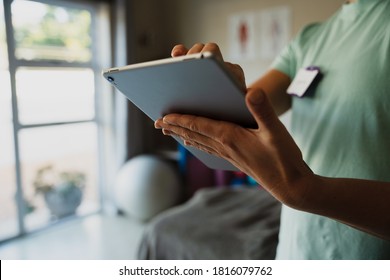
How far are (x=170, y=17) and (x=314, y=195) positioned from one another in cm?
270

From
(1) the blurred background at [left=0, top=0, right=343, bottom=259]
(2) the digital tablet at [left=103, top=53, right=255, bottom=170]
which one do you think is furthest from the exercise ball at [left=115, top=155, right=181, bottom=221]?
(2) the digital tablet at [left=103, top=53, right=255, bottom=170]

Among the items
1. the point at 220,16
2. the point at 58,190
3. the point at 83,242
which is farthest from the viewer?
the point at 220,16

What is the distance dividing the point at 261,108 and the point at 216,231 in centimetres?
125

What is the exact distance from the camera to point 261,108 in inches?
12.8

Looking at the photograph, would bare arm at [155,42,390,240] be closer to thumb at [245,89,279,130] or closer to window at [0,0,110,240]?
thumb at [245,89,279,130]

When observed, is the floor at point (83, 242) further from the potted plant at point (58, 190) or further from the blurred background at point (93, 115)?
the potted plant at point (58, 190)

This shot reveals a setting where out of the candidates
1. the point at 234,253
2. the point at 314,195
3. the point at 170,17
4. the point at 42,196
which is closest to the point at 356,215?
the point at 314,195

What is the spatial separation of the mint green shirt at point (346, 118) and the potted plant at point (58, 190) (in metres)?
2.16

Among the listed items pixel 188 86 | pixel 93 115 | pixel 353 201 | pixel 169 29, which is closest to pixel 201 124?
pixel 188 86

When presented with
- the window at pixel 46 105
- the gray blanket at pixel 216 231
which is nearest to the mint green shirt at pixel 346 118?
the gray blanket at pixel 216 231

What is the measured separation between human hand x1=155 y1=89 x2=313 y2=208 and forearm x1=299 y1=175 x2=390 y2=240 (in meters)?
0.03

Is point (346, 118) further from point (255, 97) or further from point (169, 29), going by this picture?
point (169, 29)

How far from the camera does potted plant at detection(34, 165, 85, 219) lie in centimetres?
238

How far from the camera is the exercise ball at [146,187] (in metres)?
2.44
